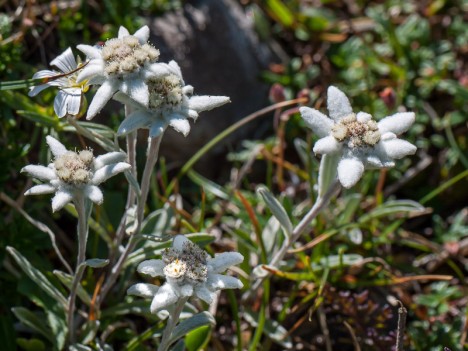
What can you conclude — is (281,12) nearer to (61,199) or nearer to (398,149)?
(398,149)

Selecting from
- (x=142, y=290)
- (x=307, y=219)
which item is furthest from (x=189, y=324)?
(x=307, y=219)

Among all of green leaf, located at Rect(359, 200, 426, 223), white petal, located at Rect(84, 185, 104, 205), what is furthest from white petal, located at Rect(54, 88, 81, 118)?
green leaf, located at Rect(359, 200, 426, 223)

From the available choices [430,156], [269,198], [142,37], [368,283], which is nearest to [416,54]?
[430,156]

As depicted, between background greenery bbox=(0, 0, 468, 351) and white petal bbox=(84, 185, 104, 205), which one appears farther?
background greenery bbox=(0, 0, 468, 351)

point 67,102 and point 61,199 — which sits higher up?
point 67,102

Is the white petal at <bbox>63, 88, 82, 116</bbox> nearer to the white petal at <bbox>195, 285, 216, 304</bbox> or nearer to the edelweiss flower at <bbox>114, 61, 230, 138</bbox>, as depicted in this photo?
the edelweiss flower at <bbox>114, 61, 230, 138</bbox>

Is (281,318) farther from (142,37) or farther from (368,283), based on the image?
(142,37)

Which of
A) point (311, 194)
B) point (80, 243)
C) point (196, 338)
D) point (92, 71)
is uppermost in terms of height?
point (92, 71)
